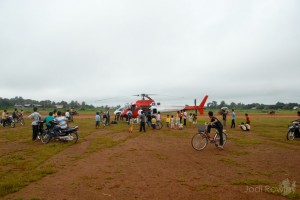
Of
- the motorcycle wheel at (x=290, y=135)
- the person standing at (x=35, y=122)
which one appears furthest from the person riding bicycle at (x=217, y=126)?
the person standing at (x=35, y=122)

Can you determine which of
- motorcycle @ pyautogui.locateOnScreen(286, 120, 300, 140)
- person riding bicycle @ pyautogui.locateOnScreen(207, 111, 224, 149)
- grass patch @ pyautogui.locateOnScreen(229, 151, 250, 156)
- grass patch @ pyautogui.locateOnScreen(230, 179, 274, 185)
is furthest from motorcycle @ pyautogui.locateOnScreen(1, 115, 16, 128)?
motorcycle @ pyautogui.locateOnScreen(286, 120, 300, 140)

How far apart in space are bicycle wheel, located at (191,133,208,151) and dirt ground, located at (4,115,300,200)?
32 cm

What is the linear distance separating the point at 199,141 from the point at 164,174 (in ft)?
14.5

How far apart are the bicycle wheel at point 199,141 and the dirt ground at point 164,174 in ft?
1.06

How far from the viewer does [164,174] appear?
6.77 m

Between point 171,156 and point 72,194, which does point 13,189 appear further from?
point 171,156

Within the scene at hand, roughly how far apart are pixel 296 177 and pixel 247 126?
1351 cm

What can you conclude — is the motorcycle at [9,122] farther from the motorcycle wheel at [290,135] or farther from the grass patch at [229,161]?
the motorcycle wheel at [290,135]

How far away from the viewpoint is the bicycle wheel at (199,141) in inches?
420

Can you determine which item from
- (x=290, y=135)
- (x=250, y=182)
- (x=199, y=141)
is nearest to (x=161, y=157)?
(x=199, y=141)

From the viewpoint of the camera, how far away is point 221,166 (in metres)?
7.70

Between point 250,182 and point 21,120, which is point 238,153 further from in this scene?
point 21,120

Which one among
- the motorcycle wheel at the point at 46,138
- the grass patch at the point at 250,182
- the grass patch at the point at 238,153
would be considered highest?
the motorcycle wheel at the point at 46,138

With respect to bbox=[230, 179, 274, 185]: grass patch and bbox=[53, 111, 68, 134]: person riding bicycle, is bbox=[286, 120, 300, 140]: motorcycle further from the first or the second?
bbox=[53, 111, 68, 134]: person riding bicycle
